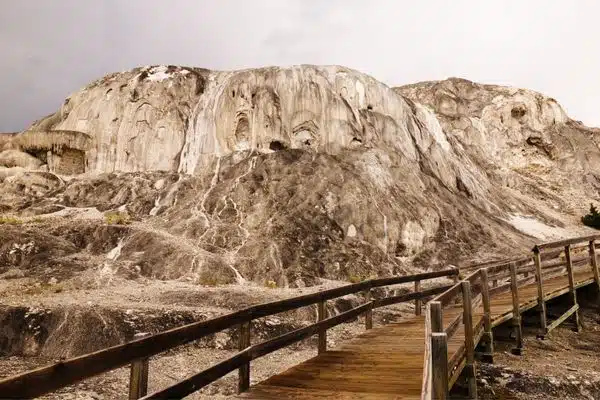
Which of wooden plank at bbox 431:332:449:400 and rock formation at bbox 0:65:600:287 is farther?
rock formation at bbox 0:65:600:287

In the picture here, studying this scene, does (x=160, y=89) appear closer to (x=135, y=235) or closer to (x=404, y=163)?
(x=135, y=235)

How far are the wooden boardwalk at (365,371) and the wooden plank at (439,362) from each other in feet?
3.53

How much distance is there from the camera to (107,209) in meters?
29.6

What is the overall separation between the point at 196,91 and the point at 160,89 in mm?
2708

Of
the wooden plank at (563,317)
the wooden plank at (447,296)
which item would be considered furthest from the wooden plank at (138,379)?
the wooden plank at (563,317)

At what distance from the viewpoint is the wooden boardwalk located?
614cm

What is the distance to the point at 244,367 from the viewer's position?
6.16 metres

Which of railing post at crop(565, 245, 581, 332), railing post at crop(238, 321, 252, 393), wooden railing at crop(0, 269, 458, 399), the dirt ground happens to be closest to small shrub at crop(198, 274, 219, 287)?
the dirt ground

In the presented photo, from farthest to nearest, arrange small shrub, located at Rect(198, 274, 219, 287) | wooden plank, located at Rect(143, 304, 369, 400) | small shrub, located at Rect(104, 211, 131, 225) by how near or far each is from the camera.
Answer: small shrub, located at Rect(104, 211, 131, 225)
small shrub, located at Rect(198, 274, 219, 287)
wooden plank, located at Rect(143, 304, 369, 400)

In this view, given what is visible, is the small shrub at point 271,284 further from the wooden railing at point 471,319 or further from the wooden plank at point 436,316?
the wooden plank at point 436,316

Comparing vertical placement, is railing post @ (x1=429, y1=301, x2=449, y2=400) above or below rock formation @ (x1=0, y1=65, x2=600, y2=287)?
below

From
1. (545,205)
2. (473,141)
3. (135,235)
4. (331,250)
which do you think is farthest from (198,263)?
(473,141)

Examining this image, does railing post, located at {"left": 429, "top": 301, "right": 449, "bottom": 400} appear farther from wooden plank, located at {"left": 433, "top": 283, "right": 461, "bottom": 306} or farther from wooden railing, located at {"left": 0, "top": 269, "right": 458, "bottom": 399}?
wooden railing, located at {"left": 0, "top": 269, "right": 458, "bottom": 399}

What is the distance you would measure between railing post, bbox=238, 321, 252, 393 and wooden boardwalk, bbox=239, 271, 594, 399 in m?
0.10
